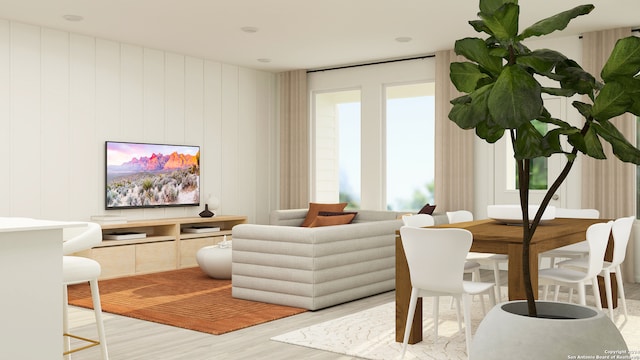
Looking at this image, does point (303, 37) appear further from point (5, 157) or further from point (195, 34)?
point (5, 157)

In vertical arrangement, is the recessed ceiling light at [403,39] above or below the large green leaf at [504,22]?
above

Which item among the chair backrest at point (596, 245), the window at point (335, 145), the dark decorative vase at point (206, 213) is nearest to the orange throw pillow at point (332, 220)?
the dark decorative vase at point (206, 213)

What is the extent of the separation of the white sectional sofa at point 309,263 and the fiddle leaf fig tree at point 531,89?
10.3 ft

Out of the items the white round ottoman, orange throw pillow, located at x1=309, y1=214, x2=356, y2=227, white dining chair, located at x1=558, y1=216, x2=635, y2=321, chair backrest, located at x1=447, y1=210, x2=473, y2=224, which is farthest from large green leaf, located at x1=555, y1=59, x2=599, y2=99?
orange throw pillow, located at x1=309, y1=214, x2=356, y2=227

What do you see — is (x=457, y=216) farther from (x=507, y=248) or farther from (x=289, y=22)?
(x=289, y=22)

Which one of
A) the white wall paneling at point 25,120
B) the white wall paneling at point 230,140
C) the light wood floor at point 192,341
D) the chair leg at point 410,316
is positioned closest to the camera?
the chair leg at point 410,316

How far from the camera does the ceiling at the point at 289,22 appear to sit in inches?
235

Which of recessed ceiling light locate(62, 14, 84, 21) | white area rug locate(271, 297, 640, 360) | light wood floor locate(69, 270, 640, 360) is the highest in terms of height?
recessed ceiling light locate(62, 14, 84, 21)

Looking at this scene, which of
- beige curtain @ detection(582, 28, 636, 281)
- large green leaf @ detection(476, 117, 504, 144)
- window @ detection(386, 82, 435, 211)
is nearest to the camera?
large green leaf @ detection(476, 117, 504, 144)

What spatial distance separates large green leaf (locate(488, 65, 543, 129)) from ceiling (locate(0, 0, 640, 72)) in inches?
168

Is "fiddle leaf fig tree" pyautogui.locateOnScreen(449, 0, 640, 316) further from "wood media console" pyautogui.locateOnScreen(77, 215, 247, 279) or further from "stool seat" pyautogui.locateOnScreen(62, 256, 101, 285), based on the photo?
"wood media console" pyautogui.locateOnScreen(77, 215, 247, 279)

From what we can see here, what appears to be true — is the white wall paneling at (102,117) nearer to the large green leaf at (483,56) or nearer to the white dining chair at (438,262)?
the white dining chair at (438,262)

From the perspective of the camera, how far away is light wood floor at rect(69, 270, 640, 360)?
385cm

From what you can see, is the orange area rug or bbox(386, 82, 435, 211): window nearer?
the orange area rug
